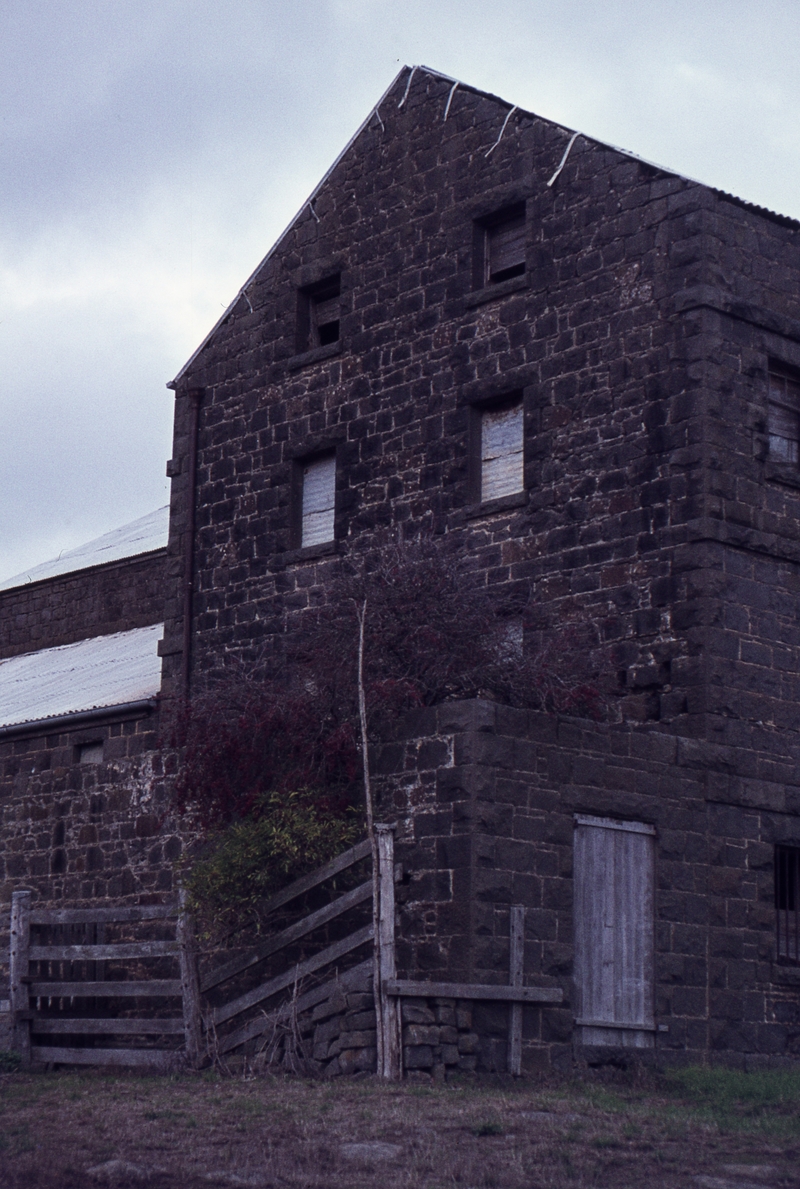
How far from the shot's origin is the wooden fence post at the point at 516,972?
1378 cm

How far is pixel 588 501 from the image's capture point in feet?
58.1

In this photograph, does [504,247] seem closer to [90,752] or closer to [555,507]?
[555,507]

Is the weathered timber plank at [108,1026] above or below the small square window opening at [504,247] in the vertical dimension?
below

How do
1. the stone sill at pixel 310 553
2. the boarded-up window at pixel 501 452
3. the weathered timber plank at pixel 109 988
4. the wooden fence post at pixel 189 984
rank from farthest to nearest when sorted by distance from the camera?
the stone sill at pixel 310 553, the boarded-up window at pixel 501 452, the weathered timber plank at pixel 109 988, the wooden fence post at pixel 189 984

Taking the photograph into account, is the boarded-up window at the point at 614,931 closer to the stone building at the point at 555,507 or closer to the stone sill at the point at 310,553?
the stone building at the point at 555,507

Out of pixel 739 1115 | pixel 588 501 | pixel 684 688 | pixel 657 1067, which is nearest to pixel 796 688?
pixel 684 688

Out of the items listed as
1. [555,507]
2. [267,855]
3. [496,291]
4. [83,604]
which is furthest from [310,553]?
[83,604]

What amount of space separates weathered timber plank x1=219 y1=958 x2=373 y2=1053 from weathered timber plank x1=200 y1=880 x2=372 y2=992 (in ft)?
1.62

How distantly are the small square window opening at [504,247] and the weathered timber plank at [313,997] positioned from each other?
9.13 metres

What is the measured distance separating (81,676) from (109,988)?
10114 mm

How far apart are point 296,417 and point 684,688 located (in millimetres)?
7422

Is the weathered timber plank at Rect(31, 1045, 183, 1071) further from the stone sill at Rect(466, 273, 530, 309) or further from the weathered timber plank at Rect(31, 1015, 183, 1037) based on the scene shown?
the stone sill at Rect(466, 273, 530, 309)

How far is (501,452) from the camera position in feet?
62.4

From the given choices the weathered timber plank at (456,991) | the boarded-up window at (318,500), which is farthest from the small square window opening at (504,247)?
the weathered timber plank at (456,991)
